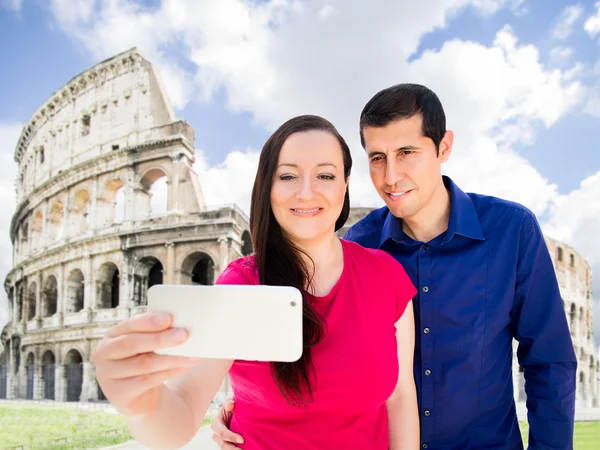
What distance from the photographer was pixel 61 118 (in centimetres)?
2616

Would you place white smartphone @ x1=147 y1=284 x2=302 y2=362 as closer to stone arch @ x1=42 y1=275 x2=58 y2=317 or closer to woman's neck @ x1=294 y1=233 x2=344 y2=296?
woman's neck @ x1=294 y1=233 x2=344 y2=296

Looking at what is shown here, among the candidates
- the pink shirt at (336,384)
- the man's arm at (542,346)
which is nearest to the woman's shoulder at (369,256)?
the pink shirt at (336,384)

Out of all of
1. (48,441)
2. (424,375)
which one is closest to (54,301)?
(48,441)

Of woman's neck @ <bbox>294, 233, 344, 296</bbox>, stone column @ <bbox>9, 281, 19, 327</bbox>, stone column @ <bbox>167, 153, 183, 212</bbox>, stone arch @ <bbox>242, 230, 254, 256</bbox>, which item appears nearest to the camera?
woman's neck @ <bbox>294, 233, 344, 296</bbox>

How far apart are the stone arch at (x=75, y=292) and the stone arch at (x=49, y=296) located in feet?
6.77

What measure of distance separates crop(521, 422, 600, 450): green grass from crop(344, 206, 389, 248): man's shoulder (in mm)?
6841

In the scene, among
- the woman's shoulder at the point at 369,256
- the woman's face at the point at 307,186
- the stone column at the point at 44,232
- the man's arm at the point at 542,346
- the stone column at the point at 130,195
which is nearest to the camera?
the woman's face at the point at 307,186

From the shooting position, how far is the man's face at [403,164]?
7.84 feet

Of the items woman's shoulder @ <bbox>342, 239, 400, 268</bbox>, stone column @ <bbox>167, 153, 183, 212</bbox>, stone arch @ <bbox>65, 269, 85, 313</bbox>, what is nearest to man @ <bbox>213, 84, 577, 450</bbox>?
woman's shoulder @ <bbox>342, 239, 400, 268</bbox>

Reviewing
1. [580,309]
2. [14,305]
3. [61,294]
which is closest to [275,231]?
[61,294]

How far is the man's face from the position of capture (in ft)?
7.84

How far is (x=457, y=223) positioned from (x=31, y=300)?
26531 millimetres

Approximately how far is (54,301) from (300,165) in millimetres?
25070

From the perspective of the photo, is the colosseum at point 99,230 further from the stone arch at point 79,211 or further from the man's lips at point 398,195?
the man's lips at point 398,195
